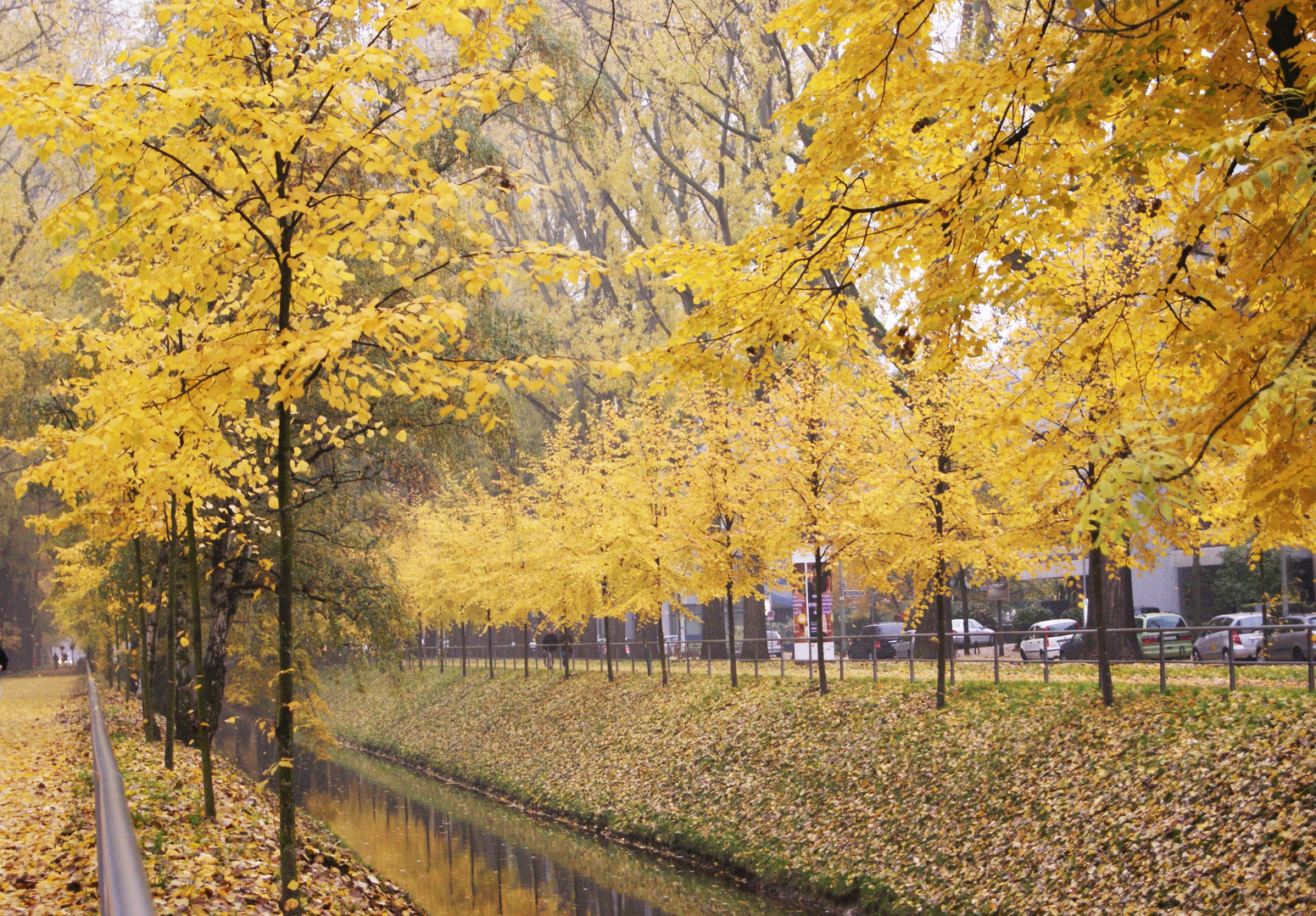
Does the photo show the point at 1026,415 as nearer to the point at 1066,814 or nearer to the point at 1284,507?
the point at 1284,507

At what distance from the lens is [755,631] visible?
2956cm

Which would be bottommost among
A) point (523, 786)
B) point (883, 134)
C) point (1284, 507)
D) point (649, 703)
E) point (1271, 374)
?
point (523, 786)

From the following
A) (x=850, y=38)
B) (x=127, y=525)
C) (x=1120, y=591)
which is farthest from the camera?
(x=1120, y=591)

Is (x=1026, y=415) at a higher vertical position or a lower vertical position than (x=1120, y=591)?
higher

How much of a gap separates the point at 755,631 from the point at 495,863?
1295 centimetres

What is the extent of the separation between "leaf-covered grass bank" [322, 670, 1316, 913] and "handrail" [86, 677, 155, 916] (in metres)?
9.44

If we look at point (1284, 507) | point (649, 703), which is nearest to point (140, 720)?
point (649, 703)

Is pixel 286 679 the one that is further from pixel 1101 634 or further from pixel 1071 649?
pixel 1071 649

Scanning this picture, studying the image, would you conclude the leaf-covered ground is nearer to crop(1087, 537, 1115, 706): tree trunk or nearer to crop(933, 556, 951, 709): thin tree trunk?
crop(1087, 537, 1115, 706): tree trunk

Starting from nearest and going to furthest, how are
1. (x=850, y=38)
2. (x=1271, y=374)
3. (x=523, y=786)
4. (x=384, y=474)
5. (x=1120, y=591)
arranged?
(x=1271, y=374) → (x=850, y=38) → (x=1120, y=591) → (x=384, y=474) → (x=523, y=786)

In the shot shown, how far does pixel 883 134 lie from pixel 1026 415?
2.30 m

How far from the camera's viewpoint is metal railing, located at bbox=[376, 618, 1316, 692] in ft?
50.5

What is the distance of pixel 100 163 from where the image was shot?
17.8 ft

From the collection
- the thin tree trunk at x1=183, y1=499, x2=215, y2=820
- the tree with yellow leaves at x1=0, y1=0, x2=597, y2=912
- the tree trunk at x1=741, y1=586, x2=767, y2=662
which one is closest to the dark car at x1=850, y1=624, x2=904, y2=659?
the tree trunk at x1=741, y1=586, x2=767, y2=662
